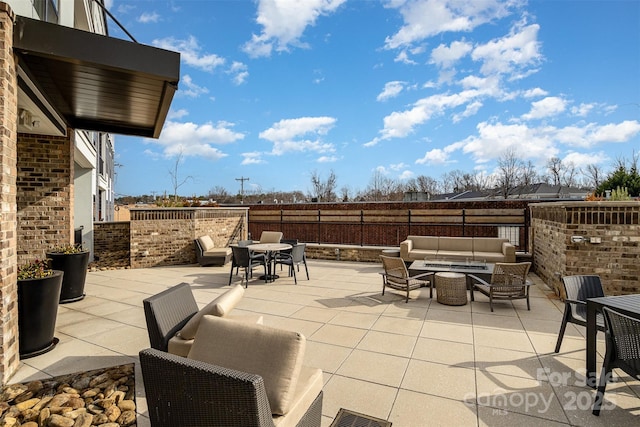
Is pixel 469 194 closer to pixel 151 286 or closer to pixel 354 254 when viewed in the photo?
pixel 354 254

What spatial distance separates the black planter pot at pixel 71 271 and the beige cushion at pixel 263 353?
4.72 metres

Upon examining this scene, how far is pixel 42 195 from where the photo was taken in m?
5.84

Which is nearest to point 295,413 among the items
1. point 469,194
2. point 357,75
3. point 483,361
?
point 483,361

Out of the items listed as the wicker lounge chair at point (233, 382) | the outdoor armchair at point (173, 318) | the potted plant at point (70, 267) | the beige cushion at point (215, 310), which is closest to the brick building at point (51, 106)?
the potted plant at point (70, 267)

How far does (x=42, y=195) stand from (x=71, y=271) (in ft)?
5.38

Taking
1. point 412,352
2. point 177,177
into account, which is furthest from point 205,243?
point 412,352

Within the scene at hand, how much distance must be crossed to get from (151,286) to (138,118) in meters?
3.33

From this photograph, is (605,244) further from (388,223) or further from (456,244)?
(388,223)

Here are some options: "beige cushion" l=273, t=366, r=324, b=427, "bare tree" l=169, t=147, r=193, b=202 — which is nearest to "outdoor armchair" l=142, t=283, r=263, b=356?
"beige cushion" l=273, t=366, r=324, b=427

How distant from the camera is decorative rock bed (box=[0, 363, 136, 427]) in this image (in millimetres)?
2344

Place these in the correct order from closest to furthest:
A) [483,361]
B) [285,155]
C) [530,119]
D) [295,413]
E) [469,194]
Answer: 1. [295,413]
2. [483,361]
3. [530,119]
4. [285,155]
5. [469,194]

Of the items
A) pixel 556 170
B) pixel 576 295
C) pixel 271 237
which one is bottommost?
pixel 576 295

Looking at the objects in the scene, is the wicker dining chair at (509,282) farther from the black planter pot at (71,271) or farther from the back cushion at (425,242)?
the black planter pot at (71,271)

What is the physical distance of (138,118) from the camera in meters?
6.00
